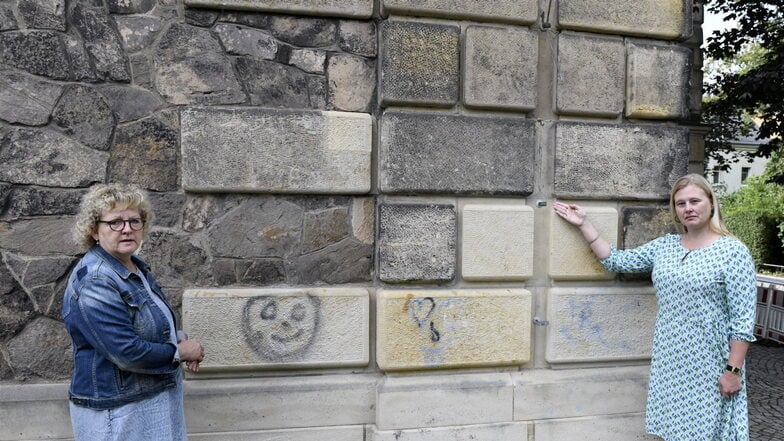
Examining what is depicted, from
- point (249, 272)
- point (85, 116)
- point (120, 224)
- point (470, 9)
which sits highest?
point (470, 9)

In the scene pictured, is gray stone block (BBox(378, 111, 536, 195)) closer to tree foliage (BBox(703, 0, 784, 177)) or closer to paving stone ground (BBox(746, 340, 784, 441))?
paving stone ground (BBox(746, 340, 784, 441))

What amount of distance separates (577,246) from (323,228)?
1.47 m

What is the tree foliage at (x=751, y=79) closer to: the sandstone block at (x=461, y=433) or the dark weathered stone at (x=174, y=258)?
the sandstone block at (x=461, y=433)

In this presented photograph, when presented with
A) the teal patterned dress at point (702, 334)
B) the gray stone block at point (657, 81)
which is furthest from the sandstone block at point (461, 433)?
the gray stone block at point (657, 81)

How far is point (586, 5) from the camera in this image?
3311mm

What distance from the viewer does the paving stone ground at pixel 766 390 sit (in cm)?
469

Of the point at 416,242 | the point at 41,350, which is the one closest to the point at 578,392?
the point at 416,242

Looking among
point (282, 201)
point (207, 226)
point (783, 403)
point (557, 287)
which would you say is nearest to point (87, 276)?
point (207, 226)

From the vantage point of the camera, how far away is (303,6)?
10.1 ft

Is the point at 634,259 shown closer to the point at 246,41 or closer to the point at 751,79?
the point at 246,41

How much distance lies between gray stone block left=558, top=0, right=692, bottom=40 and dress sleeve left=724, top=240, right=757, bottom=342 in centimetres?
141

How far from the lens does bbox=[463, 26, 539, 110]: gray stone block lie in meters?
3.19

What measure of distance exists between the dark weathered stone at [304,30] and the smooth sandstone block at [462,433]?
2.14 meters

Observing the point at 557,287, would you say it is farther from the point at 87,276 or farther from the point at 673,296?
the point at 87,276
